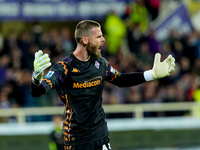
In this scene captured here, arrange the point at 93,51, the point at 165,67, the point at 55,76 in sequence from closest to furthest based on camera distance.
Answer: the point at 55,76 < the point at 93,51 < the point at 165,67

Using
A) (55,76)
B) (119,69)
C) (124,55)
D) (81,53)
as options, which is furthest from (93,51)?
(124,55)

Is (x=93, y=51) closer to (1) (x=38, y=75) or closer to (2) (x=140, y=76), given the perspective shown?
(2) (x=140, y=76)

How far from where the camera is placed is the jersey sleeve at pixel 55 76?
525cm

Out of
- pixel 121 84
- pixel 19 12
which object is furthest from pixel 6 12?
pixel 121 84

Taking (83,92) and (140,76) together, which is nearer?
(83,92)

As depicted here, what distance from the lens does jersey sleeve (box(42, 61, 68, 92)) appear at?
5248 mm

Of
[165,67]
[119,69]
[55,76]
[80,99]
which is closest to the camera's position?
[55,76]

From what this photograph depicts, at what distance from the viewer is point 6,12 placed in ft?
42.9

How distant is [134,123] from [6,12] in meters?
4.30

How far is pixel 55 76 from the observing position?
539 cm

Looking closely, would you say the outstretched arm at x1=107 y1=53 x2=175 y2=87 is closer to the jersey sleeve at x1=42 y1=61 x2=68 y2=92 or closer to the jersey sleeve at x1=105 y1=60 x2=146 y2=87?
the jersey sleeve at x1=105 y1=60 x2=146 y2=87

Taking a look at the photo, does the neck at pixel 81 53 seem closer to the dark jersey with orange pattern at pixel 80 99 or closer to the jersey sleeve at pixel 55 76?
the dark jersey with orange pattern at pixel 80 99

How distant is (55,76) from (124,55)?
9173mm

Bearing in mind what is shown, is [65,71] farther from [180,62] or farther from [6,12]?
[180,62]
